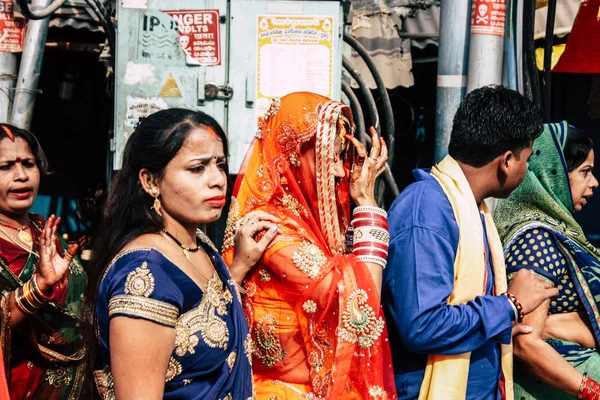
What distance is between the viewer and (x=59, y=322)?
11.5 feet

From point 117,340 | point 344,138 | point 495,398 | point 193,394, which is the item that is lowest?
point 495,398

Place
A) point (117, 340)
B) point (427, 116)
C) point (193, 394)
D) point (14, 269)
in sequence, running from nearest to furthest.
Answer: point (117, 340), point (193, 394), point (14, 269), point (427, 116)

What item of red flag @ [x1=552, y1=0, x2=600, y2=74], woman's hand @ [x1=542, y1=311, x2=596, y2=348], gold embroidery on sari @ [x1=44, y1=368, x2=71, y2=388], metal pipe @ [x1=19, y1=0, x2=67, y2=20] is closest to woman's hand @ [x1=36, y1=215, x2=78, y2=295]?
gold embroidery on sari @ [x1=44, y1=368, x2=71, y2=388]

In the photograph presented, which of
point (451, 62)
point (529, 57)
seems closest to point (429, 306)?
point (451, 62)

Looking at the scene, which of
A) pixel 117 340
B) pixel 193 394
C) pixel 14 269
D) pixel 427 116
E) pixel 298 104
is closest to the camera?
pixel 117 340

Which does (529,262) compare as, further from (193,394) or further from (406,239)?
(193,394)

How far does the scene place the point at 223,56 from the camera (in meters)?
4.55

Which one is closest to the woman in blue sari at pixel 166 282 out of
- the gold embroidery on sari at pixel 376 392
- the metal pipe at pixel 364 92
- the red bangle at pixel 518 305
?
the gold embroidery on sari at pixel 376 392

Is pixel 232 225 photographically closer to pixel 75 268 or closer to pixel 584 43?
pixel 75 268

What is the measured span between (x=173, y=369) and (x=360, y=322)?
0.74 metres

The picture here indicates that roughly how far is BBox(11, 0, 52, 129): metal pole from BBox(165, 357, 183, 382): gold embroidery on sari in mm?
2810

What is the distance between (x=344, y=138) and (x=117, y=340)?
1245 millimetres

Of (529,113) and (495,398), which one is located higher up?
(529,113)

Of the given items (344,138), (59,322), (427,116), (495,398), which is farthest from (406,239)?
(427,116)
